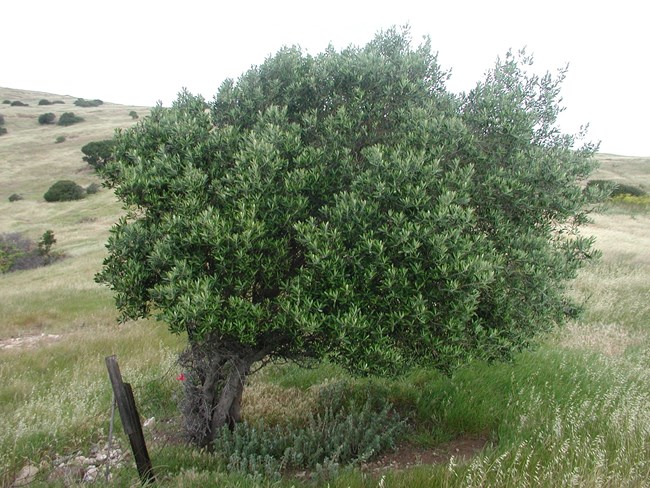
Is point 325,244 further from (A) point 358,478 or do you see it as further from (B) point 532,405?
→ (B) point 532,405

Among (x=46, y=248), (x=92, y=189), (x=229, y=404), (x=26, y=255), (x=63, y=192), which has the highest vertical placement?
(x=229, y=404)

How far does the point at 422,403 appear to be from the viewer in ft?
28.1

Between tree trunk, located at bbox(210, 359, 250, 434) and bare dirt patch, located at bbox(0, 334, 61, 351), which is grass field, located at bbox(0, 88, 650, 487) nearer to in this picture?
bare dirt patch, located at bbox(0, 334, 61, 351)

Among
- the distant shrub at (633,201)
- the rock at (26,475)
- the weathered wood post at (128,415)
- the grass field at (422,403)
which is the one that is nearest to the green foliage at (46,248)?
the grass field at (422,403)

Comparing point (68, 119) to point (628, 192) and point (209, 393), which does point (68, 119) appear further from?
point (209, 393)

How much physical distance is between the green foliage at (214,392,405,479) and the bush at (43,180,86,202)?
54.2m

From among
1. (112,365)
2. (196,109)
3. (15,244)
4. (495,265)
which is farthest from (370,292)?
(15,244)

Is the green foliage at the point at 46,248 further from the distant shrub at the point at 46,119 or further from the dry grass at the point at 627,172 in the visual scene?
the dry grass at the point at 627,172

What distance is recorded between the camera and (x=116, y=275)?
21.8 feet

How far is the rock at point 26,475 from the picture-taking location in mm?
6516

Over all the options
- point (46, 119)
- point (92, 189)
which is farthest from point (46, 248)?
point (46, 119)

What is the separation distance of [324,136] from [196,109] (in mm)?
2026

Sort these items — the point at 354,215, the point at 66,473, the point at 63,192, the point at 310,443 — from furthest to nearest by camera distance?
the point at 63,192
the point at 310,443
the point at 66,473
the point at 354,215

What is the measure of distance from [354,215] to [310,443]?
3.52m
